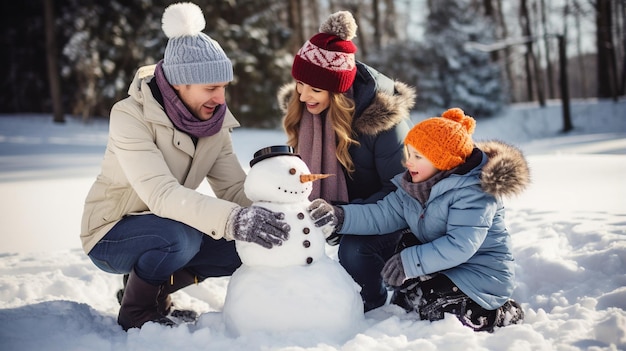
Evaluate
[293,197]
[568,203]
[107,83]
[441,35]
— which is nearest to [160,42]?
[107,83]

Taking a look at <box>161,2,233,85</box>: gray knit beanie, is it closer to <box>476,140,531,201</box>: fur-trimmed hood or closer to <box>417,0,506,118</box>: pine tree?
<box>476,140,531,201</box>: fur-trimmed hood

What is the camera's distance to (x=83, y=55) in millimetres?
12289

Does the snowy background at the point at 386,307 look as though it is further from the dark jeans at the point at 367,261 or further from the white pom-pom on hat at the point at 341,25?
the white pom-pom on hat at the point at 341,25

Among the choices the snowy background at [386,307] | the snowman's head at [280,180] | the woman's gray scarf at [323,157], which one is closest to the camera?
the snowy background at [386,307]

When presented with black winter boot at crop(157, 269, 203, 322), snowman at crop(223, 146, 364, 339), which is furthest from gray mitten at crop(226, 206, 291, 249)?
black winter boot at crop(157, 269, 203, 322)

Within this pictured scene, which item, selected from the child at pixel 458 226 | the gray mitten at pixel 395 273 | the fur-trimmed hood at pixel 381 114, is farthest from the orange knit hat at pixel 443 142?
the gray mitten at pixel 395 273

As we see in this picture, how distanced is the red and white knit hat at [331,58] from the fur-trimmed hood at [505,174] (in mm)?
881

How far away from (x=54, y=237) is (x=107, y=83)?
32.5 ft

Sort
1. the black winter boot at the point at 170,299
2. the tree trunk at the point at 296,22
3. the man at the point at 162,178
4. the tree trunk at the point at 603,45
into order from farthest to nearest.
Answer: the tree trunk at the point at 296,22
the tree trunk at the point at 603,45
the black winter boot at the point at 170,299
the man at the point at 162,178

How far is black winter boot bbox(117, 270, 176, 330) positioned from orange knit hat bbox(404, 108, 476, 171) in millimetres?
1370

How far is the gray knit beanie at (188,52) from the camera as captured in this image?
2322 mm

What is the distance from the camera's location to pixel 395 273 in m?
2.21

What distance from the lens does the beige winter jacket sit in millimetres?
2119

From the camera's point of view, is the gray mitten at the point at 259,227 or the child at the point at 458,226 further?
the child at the point at 458,226
